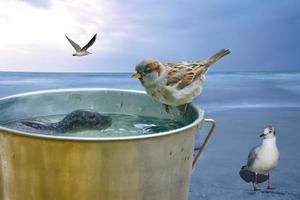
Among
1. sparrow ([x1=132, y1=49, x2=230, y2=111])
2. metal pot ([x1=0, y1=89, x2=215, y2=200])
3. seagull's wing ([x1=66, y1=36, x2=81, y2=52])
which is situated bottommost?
metal pot ([x1=0, y1=89, x2=215, y2=200])

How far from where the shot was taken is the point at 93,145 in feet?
6.68

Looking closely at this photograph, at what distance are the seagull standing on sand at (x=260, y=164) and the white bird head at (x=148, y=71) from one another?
3.53 m

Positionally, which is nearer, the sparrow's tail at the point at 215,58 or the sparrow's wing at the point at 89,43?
the sparrow's tail at the point at 215,58

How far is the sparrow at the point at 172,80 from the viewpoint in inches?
112

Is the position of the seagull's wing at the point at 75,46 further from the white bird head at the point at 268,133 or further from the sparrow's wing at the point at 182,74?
the white bird head at the point at 268,133

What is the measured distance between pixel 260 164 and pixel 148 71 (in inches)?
143

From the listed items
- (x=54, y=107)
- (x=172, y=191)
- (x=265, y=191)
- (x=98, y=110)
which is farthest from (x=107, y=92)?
(x=265, y=191)

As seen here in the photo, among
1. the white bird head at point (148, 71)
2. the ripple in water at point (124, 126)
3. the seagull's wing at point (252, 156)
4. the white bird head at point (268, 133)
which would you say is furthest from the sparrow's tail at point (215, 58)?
the white bird head at point (268, 133)

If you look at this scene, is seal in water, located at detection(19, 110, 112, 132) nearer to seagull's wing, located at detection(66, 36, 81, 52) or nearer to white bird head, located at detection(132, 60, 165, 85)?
white bird head, located at detection(132, 60, 165, 85)

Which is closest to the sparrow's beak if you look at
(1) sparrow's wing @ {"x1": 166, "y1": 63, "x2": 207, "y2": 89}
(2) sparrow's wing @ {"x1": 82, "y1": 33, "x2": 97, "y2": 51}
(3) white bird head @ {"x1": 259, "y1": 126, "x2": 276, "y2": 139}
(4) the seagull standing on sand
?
(1) sparrow's wing @ {"x1": 166, "y1": 63, "x2": 207, "y2": 89}

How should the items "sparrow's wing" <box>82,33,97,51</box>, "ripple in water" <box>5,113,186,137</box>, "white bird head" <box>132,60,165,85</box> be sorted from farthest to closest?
"sparrow's wing" <box>82,33,97,51</box>
"white bird head" <box>132,60,165,85</box>
"ripple in water" <box>5,113,186,137</box>

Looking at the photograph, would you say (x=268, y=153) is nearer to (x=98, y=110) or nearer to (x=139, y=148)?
(x=98, y=110)

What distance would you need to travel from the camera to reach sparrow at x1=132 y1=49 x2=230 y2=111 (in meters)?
2.86

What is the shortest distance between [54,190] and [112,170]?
27 cm
